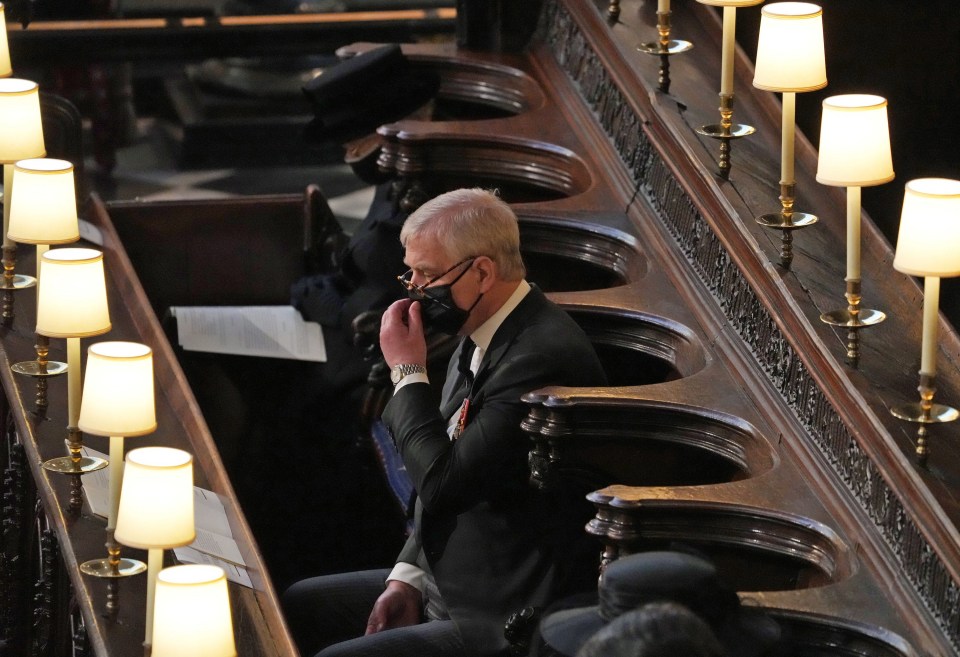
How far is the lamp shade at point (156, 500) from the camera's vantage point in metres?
3.29

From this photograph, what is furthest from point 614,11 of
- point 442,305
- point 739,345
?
point 442,305

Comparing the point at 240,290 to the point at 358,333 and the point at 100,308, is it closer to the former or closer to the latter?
the point at 358,333

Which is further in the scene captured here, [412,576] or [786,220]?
[412,576]

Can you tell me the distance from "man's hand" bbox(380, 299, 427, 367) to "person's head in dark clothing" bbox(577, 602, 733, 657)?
145 cm

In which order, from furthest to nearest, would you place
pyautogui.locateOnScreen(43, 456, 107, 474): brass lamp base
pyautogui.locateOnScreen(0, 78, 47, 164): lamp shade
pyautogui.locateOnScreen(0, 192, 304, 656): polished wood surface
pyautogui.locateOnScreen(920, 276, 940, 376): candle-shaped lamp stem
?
pyautogui.locateOnScreen(0, 78, 47, 164): lamp shade, pyautogui.locateOnScreen(43, 456, 107, 474): brass lamp base, pyautogui.locateOnScreen(0, 192, 304, 656): polished wood surface, pyautogui.locateOnScreen(920, 276, 940, 376): candle-shaped lamp stem

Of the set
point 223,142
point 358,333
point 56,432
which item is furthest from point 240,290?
point 223,142

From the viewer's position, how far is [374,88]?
5.52 meters

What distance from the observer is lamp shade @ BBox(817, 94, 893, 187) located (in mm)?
3355

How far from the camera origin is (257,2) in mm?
8672

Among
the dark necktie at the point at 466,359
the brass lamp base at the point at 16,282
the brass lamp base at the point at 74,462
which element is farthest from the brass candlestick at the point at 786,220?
the brass lamp base at the point at 16,282

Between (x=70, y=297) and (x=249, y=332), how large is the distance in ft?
5.85

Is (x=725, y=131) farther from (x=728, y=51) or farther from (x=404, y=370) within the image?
(x=404, y=370)

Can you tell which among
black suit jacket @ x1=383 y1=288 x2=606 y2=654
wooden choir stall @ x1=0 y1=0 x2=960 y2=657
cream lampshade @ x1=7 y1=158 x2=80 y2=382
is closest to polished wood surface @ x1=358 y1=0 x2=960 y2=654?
wooden choir stall @ x1=0 y1=0 x2=960 y2=657

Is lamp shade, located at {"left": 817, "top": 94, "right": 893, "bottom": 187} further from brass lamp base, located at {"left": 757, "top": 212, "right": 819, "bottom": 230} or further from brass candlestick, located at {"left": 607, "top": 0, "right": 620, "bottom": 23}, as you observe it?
brass candlestick, located at {"left": 607, "top": 0, "right": 620, "bottom": 23}
